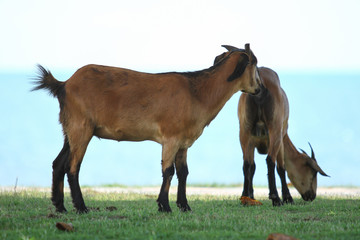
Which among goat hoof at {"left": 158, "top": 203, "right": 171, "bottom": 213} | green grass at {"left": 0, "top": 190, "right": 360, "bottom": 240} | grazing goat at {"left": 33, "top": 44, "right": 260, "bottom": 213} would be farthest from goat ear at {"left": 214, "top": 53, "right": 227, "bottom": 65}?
goat hoof at {"left": 158, "top": 203, "right": 171, "bottom": 213}

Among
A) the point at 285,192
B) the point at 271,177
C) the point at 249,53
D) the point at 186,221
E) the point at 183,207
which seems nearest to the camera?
the point at 186,221

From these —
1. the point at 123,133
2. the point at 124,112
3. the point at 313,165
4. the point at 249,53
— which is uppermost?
the point at 249,53

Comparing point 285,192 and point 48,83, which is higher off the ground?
point 48,83

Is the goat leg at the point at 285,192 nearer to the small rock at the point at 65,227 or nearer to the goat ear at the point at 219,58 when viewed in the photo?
the goat ear at the point at 219,58

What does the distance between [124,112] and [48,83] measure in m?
1.24

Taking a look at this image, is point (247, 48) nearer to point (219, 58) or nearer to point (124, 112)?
point (219, 58)

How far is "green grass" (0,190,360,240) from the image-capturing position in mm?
6527

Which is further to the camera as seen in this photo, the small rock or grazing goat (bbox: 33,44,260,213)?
grazing goat (bbox: 33,44,260,213)

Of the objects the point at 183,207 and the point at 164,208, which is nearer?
the point at 164,208

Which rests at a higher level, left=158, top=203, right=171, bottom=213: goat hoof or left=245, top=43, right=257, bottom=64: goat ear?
left=245, top=43, right=257, bottom=64: goat ear

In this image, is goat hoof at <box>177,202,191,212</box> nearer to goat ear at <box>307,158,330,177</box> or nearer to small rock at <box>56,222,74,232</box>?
small rock at <box>56,222,74,232</box>

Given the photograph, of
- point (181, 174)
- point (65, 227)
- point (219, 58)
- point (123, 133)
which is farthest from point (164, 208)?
point (219, 58)

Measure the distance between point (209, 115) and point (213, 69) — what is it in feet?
2.49

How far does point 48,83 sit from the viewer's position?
8.55 meters
